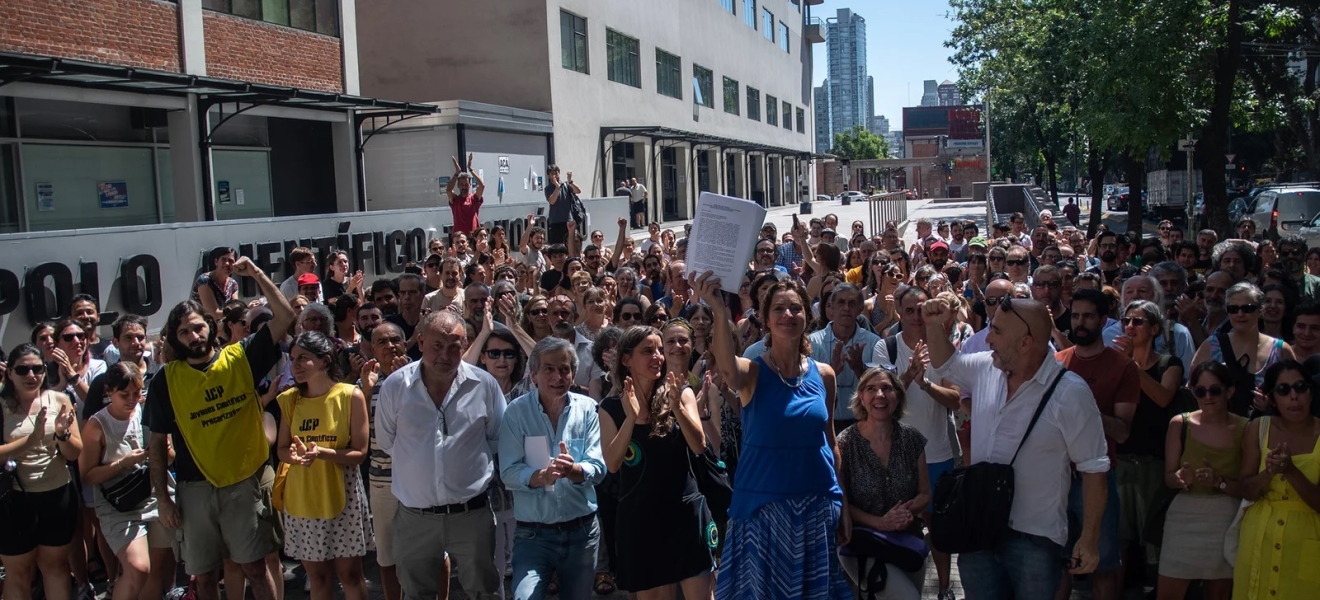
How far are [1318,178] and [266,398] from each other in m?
31.4

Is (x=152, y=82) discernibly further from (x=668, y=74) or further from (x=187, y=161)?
(x=668, y=74)

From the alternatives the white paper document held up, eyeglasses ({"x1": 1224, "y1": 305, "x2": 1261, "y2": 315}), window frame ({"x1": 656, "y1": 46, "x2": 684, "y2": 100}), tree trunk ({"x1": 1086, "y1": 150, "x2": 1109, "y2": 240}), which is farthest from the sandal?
window frame ({"x1": 656, "y1": 46, "x2": 684, "y2": 100})

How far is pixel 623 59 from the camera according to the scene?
35094 mm

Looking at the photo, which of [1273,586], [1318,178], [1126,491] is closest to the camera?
[1273,586]

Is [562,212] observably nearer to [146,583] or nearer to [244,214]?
[244,214]

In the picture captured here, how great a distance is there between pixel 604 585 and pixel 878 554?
228 centimetres

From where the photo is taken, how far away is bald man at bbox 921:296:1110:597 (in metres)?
4.29

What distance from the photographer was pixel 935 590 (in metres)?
6.34

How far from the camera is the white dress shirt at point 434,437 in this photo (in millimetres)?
5141

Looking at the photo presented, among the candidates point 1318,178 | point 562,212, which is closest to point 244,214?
point 562,212

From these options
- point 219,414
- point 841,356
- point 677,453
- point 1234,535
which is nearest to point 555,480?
point 677,453

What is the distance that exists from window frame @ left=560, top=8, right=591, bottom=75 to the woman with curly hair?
2589cm

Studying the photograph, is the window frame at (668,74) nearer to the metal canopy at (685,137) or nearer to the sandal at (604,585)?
the metal canopy at (685,137)

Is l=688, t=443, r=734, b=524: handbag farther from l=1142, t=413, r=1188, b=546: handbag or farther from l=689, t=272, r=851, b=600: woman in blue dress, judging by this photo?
l=1142, t=413, r=1188, b=546: handbag
